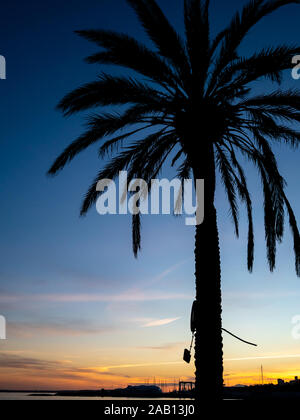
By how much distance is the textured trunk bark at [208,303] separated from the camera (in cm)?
1068

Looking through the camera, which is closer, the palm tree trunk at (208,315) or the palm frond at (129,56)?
the palm tree trunk at (208,315)

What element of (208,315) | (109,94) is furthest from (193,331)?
(109,94)

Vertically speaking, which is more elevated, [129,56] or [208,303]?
[129,56]

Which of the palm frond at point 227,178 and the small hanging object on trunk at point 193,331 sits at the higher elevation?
the palm frond at point 227,178

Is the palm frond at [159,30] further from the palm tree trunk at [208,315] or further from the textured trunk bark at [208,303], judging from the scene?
the palm tree trunk at [208,315]

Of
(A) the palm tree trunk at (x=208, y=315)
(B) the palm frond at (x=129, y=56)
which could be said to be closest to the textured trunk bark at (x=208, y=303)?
(A) the palm tree trunk at (x=208, y=315)

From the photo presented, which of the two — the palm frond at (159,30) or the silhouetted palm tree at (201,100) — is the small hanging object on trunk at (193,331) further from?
the palm frond at (159,30)

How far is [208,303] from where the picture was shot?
36.2 ft

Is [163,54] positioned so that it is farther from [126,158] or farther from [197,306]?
[197,306]

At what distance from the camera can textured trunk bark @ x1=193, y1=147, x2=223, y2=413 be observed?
10680mm

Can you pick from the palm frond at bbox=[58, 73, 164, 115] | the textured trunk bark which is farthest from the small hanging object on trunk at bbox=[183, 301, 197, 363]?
the palm frond at bbox=[58, 73, 164, 115]

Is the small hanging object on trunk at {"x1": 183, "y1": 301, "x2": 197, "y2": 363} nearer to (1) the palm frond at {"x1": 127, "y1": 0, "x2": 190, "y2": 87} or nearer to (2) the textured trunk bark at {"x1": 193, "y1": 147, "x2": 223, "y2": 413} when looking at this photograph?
(2) the textured trunk bark at {"x1": 193, "y1": 147, "x2": 223, "y2": 413}

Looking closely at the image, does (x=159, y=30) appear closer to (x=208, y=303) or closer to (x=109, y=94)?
(x=109, y=94)
